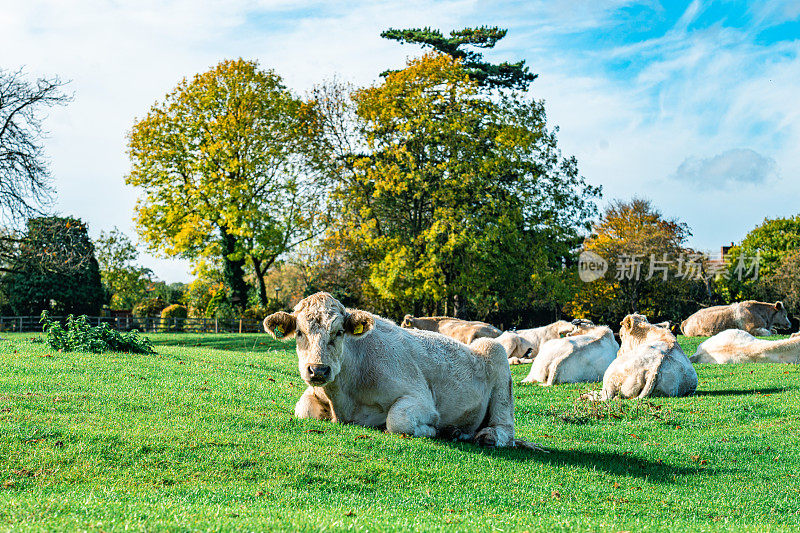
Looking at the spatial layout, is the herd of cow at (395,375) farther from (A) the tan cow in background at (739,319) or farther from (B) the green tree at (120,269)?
(B) the green tree at (120,269)

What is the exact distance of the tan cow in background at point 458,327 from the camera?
25.5 metres

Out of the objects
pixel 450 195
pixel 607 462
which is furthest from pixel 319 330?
pixel 450 195

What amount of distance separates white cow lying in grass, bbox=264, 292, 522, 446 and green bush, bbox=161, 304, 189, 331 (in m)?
39.4

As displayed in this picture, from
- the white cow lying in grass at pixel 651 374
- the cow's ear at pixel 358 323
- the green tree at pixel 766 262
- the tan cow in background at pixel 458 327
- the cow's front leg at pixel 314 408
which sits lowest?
the cow's front leg at pixel 314 408

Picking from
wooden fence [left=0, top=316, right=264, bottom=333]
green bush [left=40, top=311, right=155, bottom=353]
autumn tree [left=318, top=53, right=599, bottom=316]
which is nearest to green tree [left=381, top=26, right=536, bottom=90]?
autumn tree [left=318, top=53, right=599, bottom=316]

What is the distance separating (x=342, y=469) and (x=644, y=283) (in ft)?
158

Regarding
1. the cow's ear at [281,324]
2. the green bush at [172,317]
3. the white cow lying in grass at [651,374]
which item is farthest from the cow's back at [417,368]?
the green bush at [172,317]

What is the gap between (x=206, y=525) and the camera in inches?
211

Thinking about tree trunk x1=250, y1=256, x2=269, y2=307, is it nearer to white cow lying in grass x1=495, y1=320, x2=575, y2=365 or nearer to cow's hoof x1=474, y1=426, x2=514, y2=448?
white cow lying in grass x1=495, y1=320, x2=575, y2=365

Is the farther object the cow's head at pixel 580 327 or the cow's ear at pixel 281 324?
the cow's head at pixel 580 327

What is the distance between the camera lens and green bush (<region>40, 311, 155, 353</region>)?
63.8ft

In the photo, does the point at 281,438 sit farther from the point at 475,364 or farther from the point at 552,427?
the point at 552,427

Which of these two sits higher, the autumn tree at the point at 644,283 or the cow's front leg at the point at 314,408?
the autumn tree at the point at 644,283

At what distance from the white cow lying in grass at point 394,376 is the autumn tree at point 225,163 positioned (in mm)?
34083
